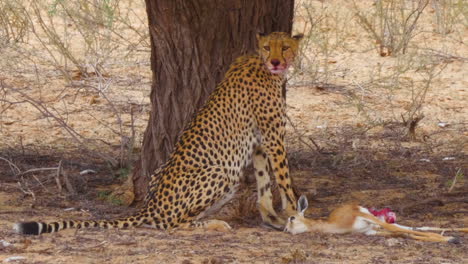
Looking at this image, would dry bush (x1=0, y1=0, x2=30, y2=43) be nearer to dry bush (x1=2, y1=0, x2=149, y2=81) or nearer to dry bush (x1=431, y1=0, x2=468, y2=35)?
dry bush (x1=2, y1=0, x2=149, y2=81)

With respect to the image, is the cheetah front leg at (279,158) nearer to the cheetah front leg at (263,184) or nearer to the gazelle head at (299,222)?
the cheetah front leg at (263,184)

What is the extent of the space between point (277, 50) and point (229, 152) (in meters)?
0.61

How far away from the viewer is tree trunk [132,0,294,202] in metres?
5.06

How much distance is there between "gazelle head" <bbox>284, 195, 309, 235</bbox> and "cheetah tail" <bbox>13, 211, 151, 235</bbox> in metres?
0.71

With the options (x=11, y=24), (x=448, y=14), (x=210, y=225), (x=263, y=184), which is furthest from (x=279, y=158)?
(x=448, y=14)

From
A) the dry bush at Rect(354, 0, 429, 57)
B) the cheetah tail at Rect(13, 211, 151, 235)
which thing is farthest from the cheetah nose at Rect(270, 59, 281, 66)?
the dry bush at Rect(354, 0, 429, 57)

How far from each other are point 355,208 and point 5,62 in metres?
4.99

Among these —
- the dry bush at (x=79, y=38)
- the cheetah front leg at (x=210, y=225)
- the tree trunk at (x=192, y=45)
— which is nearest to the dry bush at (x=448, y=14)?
the dry bush at (x=79, y=38)

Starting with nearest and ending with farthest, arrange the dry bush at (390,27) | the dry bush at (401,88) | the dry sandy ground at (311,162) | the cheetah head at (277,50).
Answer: the dry sandy ground at (311,162), the cheetah head at (277,50), the dry bush at (401,88), the dry bush at (390,27)

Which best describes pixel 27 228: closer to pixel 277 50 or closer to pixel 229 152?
pixel 229 152

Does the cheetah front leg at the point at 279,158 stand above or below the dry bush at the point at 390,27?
below

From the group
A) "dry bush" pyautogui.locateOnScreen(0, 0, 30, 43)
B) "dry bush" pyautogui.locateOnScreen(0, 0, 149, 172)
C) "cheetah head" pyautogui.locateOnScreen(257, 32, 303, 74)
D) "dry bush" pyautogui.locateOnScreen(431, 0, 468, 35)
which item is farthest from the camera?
"dry bush" pyautogui.locateOnScreen(431, 0, 468, 35)

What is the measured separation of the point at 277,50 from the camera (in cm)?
482

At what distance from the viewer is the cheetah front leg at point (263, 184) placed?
191 inches
